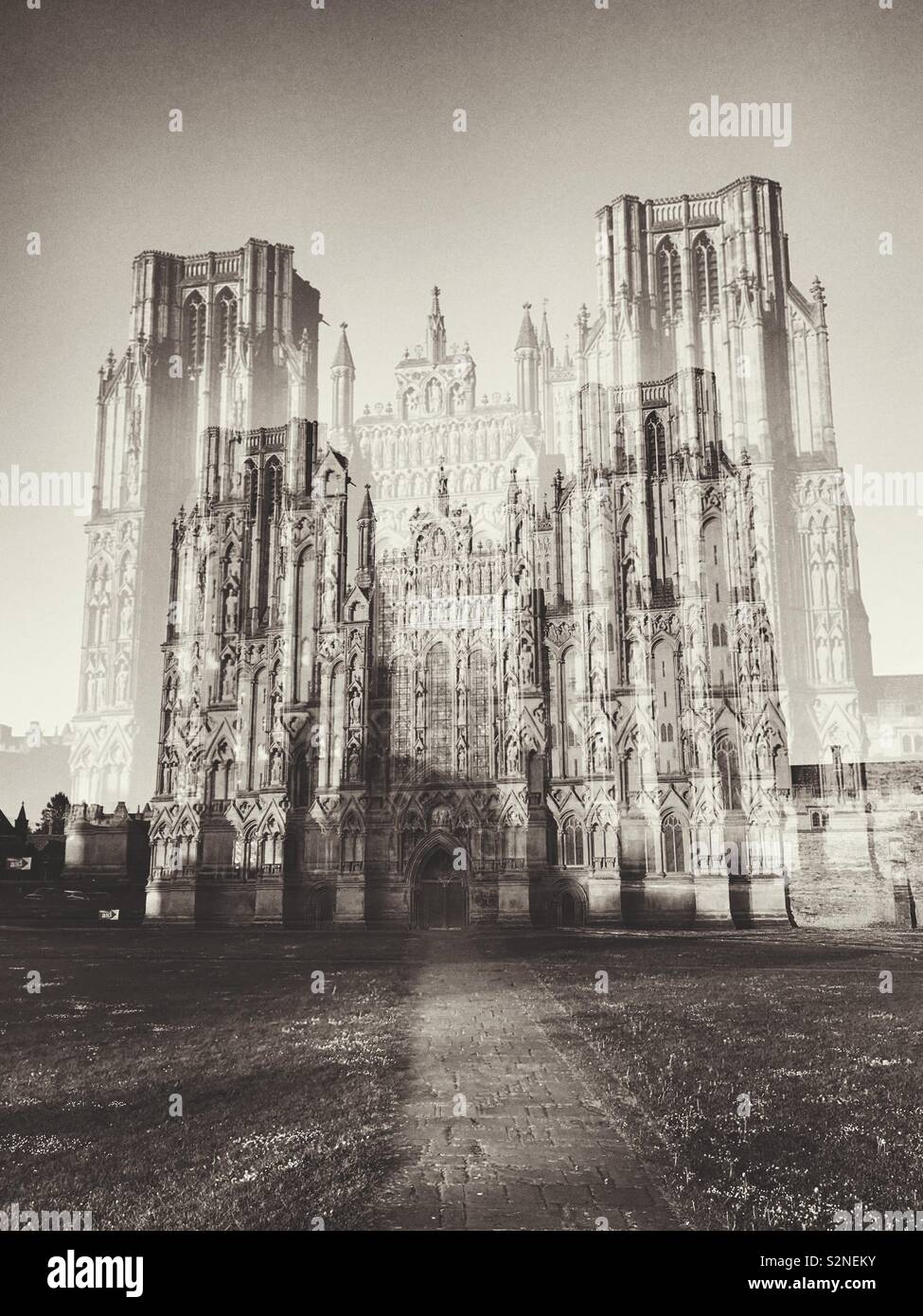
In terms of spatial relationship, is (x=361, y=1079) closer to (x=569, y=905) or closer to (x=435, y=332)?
(x=569, y=905)

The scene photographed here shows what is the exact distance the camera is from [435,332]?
1485cm

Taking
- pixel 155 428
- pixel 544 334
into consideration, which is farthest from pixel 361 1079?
pixel 155 428

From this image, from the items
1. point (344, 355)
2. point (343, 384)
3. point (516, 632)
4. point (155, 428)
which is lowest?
point (516, 632)

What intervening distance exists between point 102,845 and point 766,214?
48.8 ft

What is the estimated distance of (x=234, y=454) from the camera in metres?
20.7

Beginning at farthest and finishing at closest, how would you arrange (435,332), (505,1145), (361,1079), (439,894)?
(439,894) < (435,332) < (361,1079) < (505,1145)

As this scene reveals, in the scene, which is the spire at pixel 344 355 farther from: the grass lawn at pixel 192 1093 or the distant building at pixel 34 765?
the grass lawn at pixel 192 1093

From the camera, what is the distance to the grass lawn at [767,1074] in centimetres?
648

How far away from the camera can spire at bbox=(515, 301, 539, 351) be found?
14358mm

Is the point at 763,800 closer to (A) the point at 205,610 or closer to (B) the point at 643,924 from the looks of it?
(B) the point at 643,924

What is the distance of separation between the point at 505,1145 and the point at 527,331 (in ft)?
44.1

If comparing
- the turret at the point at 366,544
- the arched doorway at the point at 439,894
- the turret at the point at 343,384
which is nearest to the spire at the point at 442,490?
the turret at the point at 366,544

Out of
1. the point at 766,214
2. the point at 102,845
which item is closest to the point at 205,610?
the point at 102,845
